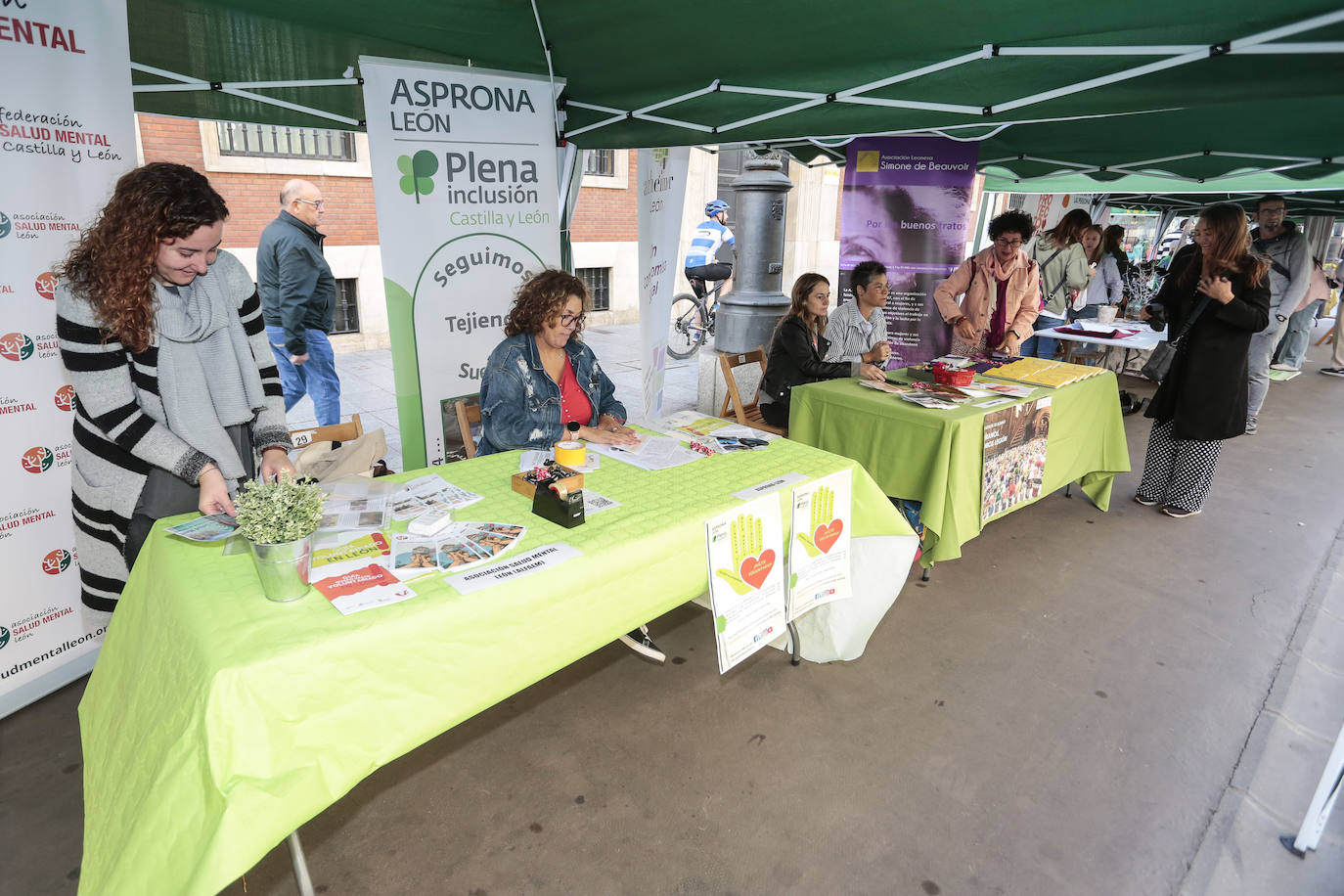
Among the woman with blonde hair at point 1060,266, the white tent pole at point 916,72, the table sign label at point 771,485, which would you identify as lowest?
the table sign label at point 771,485

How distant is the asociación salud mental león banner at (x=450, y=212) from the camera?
125 inches

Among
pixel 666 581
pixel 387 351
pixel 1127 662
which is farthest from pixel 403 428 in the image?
pixel 387 351

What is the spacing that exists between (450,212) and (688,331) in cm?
598

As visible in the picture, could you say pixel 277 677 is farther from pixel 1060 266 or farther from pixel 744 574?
pixel 1060 266

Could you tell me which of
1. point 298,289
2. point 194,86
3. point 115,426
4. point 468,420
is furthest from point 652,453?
point 298,289

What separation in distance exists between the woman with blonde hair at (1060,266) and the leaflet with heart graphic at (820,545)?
471cm

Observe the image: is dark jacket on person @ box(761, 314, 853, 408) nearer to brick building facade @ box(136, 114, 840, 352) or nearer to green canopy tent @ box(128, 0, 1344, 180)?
green canopy tent @ box(128, 0, 1344, 180)

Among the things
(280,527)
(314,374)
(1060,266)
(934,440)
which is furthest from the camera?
(1060,266)

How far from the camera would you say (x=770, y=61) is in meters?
2.88

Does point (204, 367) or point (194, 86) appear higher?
point (194, 86)

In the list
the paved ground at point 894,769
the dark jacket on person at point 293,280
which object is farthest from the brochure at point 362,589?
the dark jacket on person at point 293,280

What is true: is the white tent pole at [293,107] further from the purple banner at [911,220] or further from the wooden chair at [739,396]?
the purple banner at [911,220]

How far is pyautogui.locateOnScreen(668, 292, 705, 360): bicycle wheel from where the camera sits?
891cm

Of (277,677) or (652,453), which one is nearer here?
(277,677)
